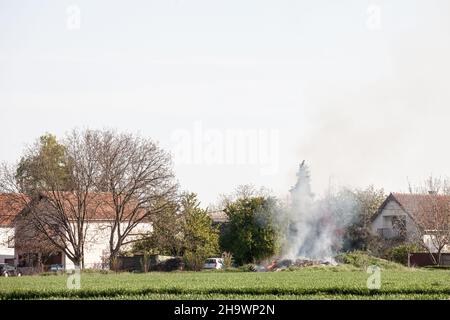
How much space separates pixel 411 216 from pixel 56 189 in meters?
31.9

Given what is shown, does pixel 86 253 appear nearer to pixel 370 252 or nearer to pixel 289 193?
pixel 289 193

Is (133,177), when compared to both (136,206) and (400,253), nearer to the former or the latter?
(136,206)

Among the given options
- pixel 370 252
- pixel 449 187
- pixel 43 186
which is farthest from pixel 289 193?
pixel 449 187

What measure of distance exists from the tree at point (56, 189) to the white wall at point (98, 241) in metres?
2.43

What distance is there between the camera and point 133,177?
6694 centimetres

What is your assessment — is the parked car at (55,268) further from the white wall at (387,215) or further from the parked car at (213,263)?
the white wall at (387,215)

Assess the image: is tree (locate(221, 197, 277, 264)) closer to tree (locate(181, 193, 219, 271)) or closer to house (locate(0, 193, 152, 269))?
tree (locate(181, 193, 219, 271))

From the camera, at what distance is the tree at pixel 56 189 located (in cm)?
6644

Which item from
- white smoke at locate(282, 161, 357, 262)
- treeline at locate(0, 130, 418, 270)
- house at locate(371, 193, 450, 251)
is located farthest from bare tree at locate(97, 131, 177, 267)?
house at locate(371, 193, 450, 251)

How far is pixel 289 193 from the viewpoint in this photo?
66.6m

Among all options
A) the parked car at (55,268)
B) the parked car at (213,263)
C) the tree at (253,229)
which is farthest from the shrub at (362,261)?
the parked car at (55,268)

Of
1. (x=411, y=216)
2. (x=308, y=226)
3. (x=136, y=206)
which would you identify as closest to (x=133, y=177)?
(x=136, y=206)
